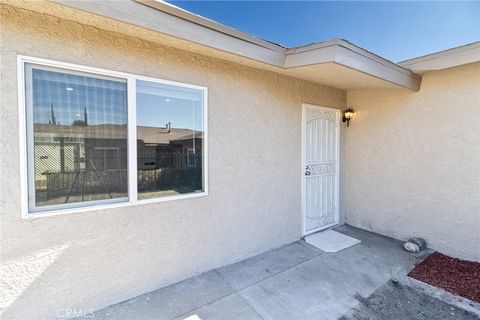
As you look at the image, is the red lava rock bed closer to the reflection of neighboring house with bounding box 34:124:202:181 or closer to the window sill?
the window sill

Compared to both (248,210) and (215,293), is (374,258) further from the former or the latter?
(215,293)

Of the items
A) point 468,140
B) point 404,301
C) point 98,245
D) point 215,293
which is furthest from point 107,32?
point 468,140

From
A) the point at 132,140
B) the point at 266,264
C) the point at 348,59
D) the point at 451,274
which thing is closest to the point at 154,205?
the point at 132,140

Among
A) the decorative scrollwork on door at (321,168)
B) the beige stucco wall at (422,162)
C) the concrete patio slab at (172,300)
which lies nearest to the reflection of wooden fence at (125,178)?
the concrete patio slab at (172,300)

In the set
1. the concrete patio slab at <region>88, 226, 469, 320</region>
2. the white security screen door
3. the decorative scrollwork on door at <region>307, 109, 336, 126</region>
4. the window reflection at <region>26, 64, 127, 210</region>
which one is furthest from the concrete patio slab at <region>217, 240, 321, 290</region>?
the decorative scrollwork on door at <region>307, 109, 336, 126</region>

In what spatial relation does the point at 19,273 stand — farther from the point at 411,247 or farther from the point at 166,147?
the point at 411,247

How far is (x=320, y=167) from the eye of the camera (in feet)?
17.9

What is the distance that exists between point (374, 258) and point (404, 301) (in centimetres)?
114

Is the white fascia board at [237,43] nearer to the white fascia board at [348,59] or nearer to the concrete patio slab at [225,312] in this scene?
the white fascia board at [348,59]

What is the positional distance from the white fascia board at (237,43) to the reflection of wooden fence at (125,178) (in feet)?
5.47

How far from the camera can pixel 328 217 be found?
5.69m

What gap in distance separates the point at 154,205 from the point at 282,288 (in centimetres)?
223

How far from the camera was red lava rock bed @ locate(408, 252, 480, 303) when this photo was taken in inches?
130

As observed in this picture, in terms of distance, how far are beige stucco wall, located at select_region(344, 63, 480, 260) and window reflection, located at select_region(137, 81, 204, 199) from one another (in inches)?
164
